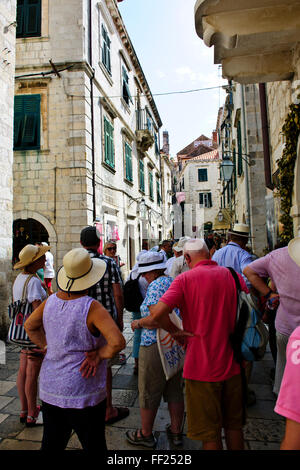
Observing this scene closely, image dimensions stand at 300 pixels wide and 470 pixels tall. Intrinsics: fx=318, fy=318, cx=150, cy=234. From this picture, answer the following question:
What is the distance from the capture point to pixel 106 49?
40.6 ft

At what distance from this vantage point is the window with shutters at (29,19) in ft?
34.0

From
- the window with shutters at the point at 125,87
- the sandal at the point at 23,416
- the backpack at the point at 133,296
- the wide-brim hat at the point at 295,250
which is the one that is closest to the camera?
the wide-brim hat at the point at 295,250

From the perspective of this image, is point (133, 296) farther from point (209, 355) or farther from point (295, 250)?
point (295, 250)

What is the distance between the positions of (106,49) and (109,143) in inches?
146

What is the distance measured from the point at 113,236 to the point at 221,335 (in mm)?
10289

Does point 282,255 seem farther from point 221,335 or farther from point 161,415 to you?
point 161,415

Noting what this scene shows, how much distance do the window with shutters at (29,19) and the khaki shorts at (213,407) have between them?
38.8 feet

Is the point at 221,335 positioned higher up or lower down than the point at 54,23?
lower down

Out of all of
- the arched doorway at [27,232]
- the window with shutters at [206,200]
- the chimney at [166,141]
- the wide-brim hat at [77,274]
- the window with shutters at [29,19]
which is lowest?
the wide-brim hat at [77,274]

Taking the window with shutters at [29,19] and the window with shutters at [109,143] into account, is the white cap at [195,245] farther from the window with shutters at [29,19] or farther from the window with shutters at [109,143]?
the window with shutters at [29,19]

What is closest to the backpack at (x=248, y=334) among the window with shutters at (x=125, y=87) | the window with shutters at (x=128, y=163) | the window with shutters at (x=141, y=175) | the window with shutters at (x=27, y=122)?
the window with shutters at (x=27, y=122)

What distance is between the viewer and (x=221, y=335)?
2240mm

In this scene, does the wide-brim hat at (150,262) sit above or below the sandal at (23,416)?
above
